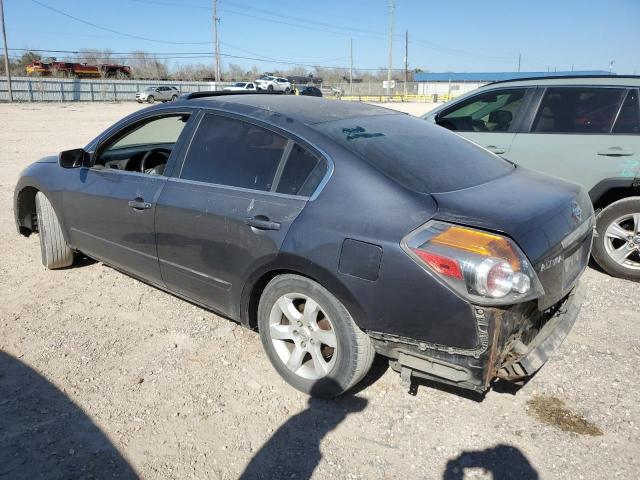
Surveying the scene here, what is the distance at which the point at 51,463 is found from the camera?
7.94ft

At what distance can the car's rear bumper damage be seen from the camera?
7.61 ft

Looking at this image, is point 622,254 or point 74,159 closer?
point 74,159

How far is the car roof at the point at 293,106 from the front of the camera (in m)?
3.19

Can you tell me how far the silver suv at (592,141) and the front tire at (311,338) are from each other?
3197mm

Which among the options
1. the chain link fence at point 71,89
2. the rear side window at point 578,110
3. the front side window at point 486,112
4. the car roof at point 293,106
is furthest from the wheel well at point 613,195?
the chain link fence at point 71,89

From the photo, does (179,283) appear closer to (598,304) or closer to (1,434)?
(1,434)

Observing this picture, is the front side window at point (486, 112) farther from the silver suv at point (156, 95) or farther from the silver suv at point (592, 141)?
the silver suv at point (156, 95)

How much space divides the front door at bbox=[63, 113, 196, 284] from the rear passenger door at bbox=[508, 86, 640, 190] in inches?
134

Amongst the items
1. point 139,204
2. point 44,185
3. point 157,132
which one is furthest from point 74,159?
point 139,204

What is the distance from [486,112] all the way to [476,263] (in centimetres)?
378

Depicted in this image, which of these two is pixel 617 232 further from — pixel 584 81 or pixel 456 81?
pixel 456 81

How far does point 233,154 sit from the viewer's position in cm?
325

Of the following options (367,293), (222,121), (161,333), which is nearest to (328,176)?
(367,293)

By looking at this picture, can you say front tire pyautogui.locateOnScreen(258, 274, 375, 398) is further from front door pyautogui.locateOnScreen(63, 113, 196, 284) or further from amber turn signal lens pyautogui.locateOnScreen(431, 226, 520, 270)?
front door pyautogui.locateOnScreen(63, 113, 196, 284)
